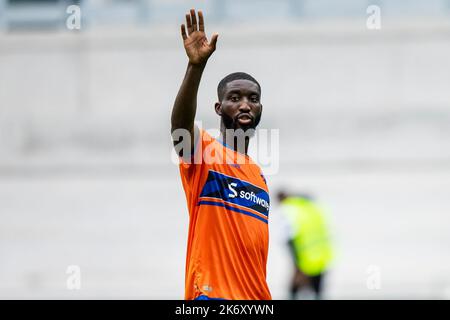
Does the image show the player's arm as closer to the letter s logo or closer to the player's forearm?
the player's forearm

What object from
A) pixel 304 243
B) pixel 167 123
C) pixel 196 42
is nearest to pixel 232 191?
pixel 196 42

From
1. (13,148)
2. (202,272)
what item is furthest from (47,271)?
(202,272)

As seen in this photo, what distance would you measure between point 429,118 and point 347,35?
7.60ft

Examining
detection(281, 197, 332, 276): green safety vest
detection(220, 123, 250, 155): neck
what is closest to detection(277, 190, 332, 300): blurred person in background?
detection(281, 197, 332, 276): green safety vest

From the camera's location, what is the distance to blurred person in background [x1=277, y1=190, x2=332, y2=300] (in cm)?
1166

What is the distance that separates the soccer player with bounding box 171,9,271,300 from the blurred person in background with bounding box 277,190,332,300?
22.7ft

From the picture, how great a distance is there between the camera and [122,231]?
56.3 feet

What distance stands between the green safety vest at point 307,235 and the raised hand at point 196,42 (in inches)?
287

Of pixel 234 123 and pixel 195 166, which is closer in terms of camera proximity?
pixel 195 166

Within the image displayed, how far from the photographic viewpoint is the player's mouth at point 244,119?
4.73 metres

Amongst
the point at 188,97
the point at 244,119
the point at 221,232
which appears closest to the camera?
the point at 188,97

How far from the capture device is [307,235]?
11.8m

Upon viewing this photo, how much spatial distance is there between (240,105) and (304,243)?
712 centimetres

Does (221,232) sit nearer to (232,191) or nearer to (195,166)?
(232,191)
